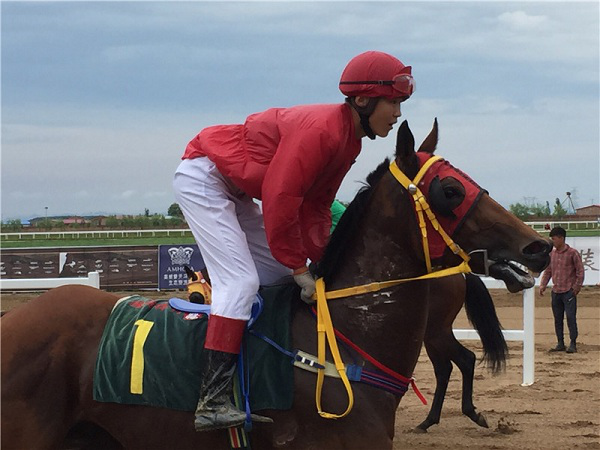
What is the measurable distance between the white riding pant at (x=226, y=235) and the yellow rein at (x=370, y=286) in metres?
0.33

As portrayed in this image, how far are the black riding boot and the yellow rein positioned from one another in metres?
0.37

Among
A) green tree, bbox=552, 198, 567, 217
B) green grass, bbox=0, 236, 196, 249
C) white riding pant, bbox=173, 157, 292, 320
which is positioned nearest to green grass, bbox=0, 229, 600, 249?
green grass, bbox=0, 236, 196, 249

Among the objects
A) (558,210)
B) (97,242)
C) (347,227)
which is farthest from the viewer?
(558,210)

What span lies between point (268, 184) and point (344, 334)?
29.7 inches

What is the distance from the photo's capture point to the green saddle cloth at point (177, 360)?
11.7ft

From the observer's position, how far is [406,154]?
11.8 ft

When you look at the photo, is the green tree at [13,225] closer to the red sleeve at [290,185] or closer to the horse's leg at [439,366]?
the horse's leg at [439,366]

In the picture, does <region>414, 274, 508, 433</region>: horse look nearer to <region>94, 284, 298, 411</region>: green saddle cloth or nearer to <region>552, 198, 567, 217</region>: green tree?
<region>94, 284, 298, 411</region>: green saddle cloth

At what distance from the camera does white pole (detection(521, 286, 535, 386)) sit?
9321mm

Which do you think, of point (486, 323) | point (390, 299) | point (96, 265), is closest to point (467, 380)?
point (486, 323)

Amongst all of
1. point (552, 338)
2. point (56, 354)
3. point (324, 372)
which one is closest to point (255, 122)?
point (324, 372)

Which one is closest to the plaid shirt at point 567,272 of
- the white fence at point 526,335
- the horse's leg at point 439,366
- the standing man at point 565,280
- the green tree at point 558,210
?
the standing man at point 565,280

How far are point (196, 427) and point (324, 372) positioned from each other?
1.96 feet

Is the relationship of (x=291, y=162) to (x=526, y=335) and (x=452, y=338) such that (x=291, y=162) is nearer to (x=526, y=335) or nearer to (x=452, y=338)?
(x=452, y=338)
